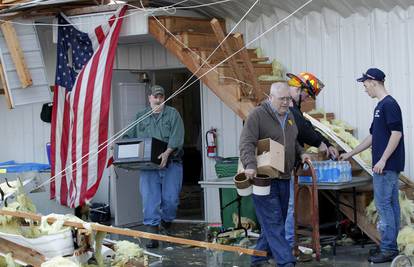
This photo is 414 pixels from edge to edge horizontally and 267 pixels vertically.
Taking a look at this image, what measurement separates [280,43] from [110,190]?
3801 mm

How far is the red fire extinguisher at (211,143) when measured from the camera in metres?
11.6

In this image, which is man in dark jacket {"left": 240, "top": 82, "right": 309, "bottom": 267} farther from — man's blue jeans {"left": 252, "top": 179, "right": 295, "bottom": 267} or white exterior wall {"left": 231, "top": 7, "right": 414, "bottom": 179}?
white exterior wall {"left": 231, "top": 7, "right": 414, "bottom": 179}

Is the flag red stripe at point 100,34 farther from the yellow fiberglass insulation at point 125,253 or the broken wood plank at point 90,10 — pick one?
the yellow fiberglass insulation at point 125,253

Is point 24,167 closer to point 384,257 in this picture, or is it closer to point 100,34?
A: point 100,34

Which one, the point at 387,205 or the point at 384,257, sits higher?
the point at 387,205

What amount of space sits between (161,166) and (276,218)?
104 inches

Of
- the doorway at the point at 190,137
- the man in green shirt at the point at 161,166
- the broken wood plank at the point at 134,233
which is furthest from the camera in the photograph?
the doorway at the point at 190,137

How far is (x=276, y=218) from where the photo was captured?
25.3ft

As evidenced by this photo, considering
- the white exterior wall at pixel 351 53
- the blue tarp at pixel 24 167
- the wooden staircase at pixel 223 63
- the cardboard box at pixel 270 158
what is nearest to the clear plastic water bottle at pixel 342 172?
the wooden staircase at pixel 223 63

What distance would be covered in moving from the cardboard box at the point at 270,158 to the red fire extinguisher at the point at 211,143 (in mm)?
3870

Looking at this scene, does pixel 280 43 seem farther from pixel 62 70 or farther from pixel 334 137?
pixel 62 70

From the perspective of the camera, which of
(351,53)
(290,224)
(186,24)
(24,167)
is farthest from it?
(24,167)

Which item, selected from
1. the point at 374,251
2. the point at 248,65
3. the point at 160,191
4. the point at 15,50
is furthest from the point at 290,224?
the point at 15,50

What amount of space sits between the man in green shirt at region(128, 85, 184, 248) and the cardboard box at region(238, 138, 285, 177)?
8.41ft
